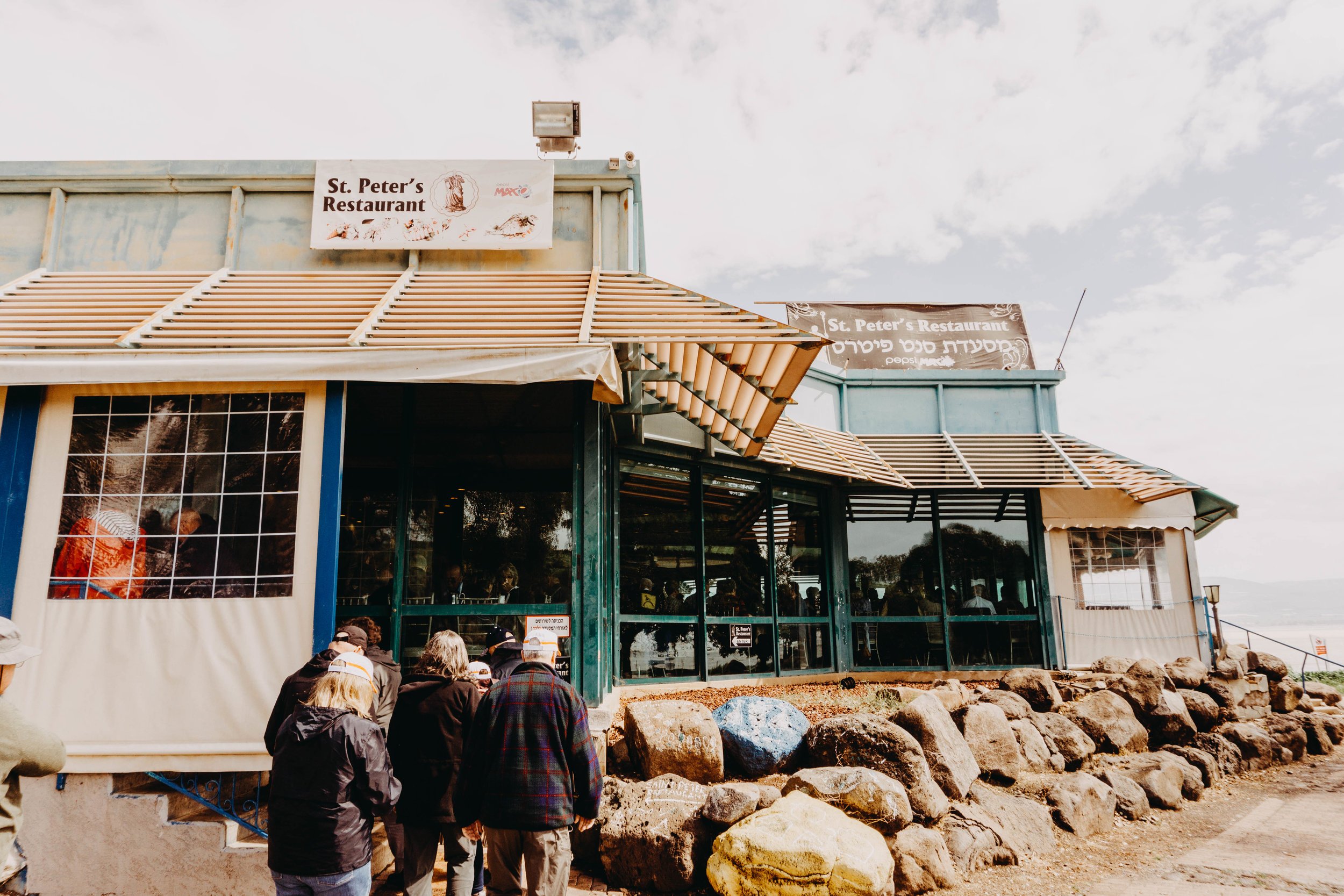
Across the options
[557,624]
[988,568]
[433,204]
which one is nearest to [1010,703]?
[988,568]

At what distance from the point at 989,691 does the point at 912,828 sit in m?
4.16

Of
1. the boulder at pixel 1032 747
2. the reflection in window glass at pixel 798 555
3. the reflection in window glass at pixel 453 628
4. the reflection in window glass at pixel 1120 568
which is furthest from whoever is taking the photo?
the reflection in window glass at pixel 1120 568

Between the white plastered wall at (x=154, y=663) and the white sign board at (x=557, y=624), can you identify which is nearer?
the white plastered wall at (x=154, y=663)

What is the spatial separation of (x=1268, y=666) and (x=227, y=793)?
14764mm

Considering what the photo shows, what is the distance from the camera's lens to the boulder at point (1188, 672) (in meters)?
11.3

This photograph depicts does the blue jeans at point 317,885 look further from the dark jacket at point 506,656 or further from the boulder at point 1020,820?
the boulder at point 1020,820

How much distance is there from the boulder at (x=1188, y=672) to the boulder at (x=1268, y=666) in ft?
6.22

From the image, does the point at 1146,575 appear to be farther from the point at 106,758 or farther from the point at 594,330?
the point at 106,758

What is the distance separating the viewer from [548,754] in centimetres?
399

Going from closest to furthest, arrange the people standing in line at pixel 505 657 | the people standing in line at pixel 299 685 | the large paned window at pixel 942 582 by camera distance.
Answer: the people standing in line at pixel 299 685
the people standing in line at pixel 505 657
the large paned window at pixel 942 582

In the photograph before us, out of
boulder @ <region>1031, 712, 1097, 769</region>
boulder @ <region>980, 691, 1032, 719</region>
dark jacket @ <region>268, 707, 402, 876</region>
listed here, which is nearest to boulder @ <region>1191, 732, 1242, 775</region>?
boulder @ <region>1031, 712, 1097, 769</region>

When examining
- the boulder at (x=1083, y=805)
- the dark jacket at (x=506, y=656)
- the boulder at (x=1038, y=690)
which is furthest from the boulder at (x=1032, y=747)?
the dark jacket at (x=506, y=656)

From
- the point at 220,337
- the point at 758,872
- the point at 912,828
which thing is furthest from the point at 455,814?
the point at 220,337

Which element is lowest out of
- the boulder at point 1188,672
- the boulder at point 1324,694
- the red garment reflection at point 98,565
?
the boulder at point 1324,694
